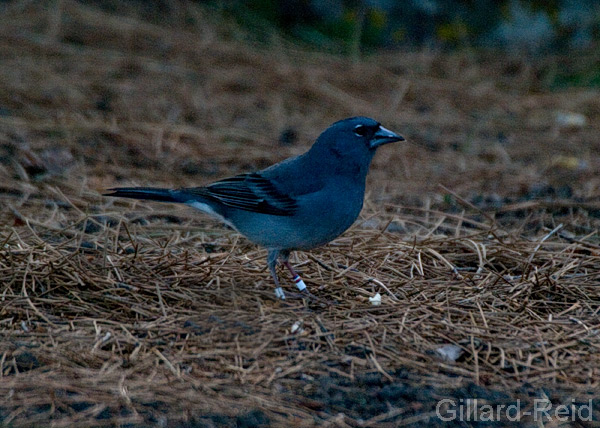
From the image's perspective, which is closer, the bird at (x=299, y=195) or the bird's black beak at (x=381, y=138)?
the bird at (x=299, y=195)

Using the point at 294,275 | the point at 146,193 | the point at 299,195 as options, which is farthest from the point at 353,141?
the point at 146,193

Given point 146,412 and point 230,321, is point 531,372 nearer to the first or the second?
point 230,321

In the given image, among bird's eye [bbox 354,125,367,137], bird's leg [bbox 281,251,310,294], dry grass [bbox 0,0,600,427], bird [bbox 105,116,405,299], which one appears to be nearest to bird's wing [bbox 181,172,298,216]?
bird [bbox 105,116,405,299]

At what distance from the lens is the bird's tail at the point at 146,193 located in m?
4.28

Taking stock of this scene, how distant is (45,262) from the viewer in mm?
4219

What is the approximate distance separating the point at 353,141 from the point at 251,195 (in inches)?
26.5

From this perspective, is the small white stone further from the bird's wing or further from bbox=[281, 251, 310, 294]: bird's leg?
the bird's wing

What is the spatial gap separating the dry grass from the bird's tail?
29 centimetres

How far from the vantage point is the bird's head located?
14.3 feet

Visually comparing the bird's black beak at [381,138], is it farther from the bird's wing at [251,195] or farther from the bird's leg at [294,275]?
the bird's leg at [294,275]

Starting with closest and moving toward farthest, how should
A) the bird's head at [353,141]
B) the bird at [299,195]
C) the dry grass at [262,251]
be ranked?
the dry grass at [262,251] < the bird at [299,195] < the bird's head at [353,141]

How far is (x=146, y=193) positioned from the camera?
4.33m

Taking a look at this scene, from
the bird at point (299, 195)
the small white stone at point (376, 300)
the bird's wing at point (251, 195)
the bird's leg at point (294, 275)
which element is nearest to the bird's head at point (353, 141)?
the bird at point (299, 195)

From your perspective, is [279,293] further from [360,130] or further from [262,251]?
[360,130]
